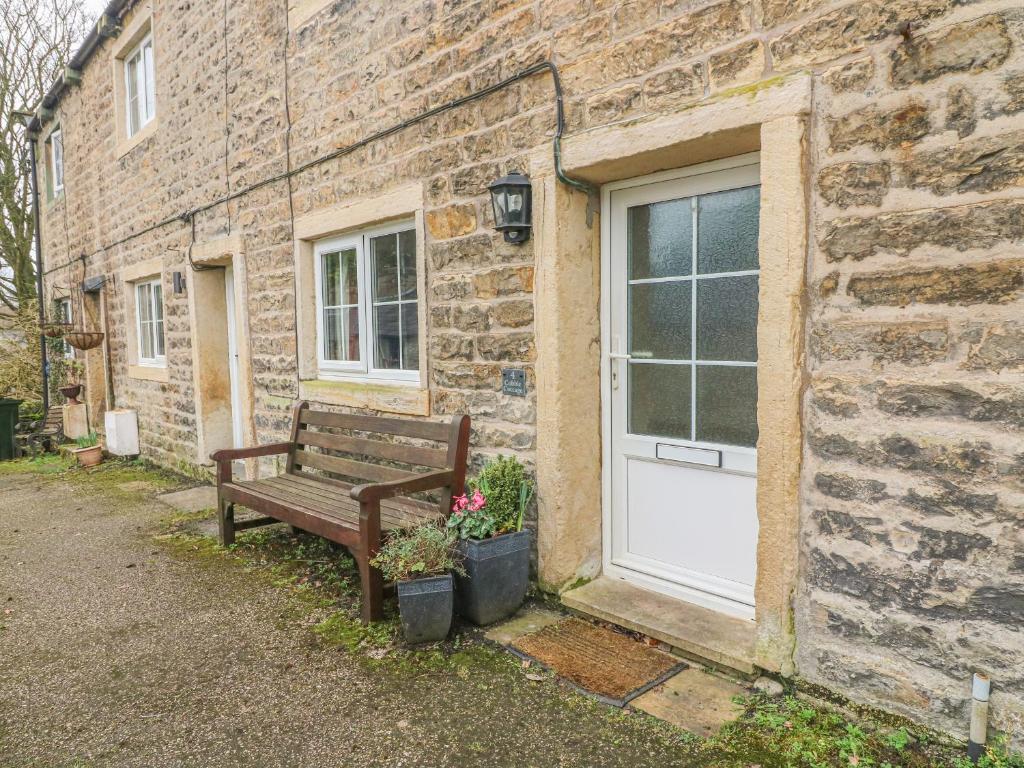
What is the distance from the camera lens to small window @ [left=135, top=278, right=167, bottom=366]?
866 centimetres

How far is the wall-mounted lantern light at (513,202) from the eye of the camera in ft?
12.0

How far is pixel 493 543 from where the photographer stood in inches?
137

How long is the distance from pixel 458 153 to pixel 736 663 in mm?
3147

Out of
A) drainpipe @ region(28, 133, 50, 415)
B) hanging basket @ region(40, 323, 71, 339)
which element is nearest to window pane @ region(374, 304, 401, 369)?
A: hanging basket @ region(40, 323, 71, 339)

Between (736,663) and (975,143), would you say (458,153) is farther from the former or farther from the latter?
(736,663)

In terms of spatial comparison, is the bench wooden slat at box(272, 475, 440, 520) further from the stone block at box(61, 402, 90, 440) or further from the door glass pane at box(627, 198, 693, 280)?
the stone block at box(61, 402, 90, 440)

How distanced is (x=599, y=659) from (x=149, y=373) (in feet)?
24.9

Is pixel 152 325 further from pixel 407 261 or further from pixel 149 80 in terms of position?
pixel 407 261

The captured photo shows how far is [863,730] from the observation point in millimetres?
2523

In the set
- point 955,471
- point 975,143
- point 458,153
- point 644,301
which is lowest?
point 955,471

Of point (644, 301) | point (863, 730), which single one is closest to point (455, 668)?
point (863, 730)

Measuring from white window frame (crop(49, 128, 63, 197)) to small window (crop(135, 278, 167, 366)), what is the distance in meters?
3.98

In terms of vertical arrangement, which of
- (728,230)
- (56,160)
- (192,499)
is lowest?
(192,499)

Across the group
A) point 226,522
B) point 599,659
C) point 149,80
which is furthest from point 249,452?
point 149,80
